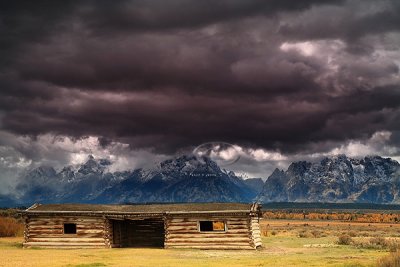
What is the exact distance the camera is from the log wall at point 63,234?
38.5 meters

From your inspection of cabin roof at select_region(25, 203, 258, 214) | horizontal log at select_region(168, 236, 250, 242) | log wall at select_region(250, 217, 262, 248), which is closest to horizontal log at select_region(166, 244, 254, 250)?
horizontal log at select_region(168, 236, 250, 242)

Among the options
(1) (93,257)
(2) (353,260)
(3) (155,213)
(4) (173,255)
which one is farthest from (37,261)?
(2) (353,260)

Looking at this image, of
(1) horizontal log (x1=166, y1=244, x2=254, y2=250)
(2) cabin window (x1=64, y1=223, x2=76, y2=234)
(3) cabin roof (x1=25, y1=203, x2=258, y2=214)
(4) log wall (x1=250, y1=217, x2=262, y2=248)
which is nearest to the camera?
(1) horizontal log (x1=166, y1=244, x2=254, y2=250)

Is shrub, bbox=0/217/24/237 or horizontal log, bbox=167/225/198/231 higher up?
shrub, bbox=0/217/24/237

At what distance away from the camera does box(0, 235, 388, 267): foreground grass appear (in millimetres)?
27312

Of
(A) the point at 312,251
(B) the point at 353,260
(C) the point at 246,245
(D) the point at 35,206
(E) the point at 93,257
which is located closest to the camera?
(B) the point at 353,260

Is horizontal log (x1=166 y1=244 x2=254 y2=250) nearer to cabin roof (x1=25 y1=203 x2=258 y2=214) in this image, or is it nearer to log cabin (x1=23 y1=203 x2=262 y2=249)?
log cabin (x1=23 y1=203 x2=262 y2=249)

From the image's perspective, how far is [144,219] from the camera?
39156 mm

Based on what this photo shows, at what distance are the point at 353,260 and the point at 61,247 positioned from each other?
68.5ft

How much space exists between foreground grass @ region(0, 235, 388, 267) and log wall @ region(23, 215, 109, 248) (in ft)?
5.71

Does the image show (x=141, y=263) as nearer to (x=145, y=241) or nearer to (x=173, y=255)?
→ (x=173, y=255)

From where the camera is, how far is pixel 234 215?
37.0 meters

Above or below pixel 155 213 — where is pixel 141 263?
below

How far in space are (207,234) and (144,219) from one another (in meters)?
4.90
